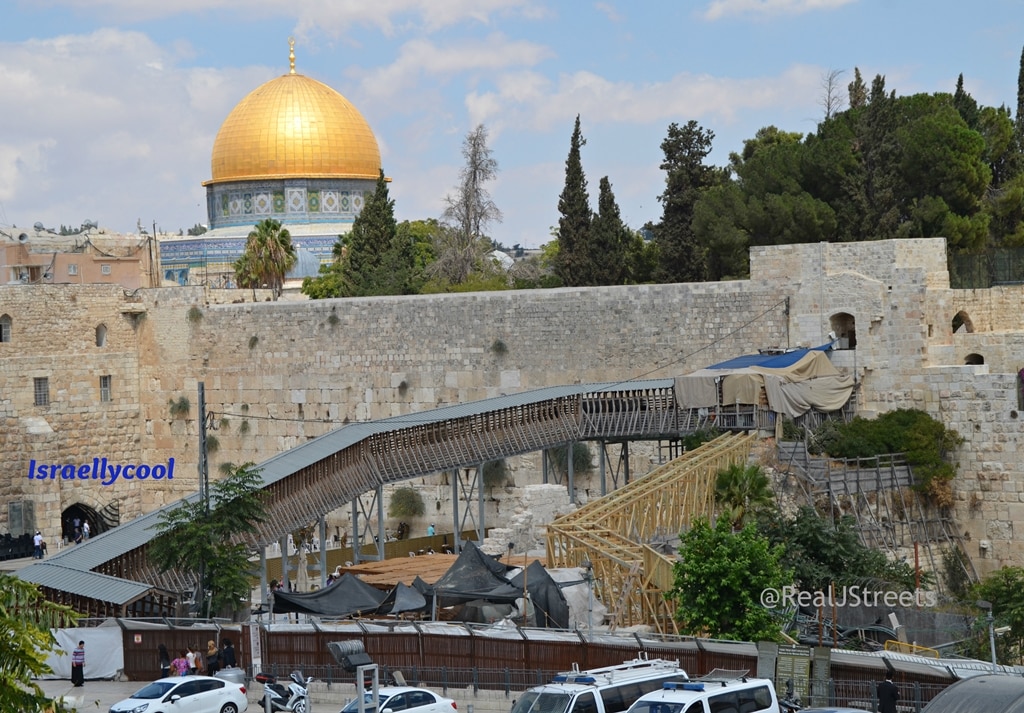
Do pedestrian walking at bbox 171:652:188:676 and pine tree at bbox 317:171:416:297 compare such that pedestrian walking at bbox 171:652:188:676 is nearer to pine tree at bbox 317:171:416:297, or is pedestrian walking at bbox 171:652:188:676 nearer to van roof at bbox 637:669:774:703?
van roof at bbox 637:669:774:703

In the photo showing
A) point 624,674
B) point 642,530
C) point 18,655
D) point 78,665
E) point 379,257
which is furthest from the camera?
point 379,257

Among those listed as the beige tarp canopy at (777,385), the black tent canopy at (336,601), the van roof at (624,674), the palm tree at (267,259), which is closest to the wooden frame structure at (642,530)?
the beige tarp canopy at (777,385)

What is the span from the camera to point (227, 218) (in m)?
52.8

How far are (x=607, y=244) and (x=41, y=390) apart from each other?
12441mm

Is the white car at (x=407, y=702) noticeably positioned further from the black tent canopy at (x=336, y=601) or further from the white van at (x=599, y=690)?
the black tent canopy at (x=336, y=601)

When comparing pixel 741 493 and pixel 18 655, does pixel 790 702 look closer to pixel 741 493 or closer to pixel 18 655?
pixel 18 655

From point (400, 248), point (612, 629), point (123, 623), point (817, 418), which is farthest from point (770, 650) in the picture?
point (400, 248)

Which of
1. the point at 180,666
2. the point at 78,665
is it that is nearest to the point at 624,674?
the point at 180,666

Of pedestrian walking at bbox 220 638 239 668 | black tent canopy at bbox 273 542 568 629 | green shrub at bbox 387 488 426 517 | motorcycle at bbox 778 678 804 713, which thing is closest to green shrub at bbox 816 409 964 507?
black tent canopy at bbox 273 542 568 629

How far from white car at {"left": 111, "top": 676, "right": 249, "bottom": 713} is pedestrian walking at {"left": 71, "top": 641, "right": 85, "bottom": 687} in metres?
2.73

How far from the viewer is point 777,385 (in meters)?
27.0

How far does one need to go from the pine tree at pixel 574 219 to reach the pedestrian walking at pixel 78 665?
17623mm

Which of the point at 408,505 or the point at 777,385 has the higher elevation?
the point at 777,385

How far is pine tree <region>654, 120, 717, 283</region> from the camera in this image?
35250 millimetres
